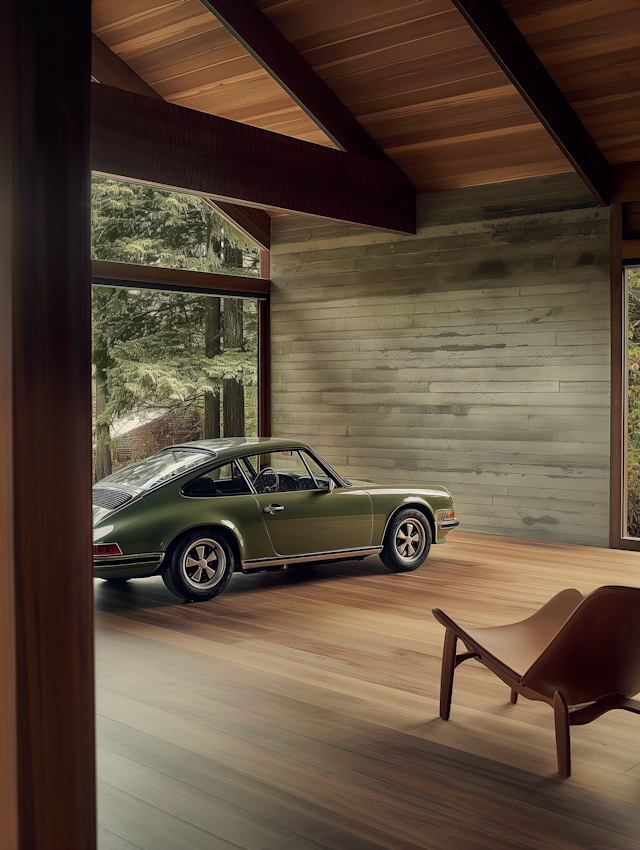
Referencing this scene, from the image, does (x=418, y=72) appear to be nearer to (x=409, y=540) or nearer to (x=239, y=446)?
(x=239, y=446)

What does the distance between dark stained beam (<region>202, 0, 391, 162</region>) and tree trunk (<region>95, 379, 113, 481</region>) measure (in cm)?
423

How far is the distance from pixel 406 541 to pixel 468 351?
3195mm

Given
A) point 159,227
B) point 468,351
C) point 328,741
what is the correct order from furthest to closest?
point 159,227, point 468,351, point 328,741

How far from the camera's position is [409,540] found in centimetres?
764

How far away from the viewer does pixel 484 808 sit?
10.4 feet

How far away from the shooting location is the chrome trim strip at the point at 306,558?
6689mm

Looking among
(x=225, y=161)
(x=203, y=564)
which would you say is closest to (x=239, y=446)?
(x=203, y=564)

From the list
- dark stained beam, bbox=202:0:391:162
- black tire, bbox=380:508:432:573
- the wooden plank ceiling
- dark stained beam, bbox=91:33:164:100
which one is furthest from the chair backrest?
dark stained beam, bbox=91:33:164:100

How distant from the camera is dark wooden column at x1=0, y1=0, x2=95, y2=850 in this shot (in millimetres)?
1737

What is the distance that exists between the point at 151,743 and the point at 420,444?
7055mm

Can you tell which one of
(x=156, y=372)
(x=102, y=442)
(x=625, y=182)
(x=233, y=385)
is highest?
(x=625, y=182)

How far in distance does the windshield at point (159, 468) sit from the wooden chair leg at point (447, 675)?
10.0ft

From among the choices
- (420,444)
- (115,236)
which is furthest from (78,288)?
(115,236)

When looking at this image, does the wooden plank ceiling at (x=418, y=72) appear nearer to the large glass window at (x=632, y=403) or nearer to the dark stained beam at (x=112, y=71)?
the dark stained beam at (x=112, y=71)
